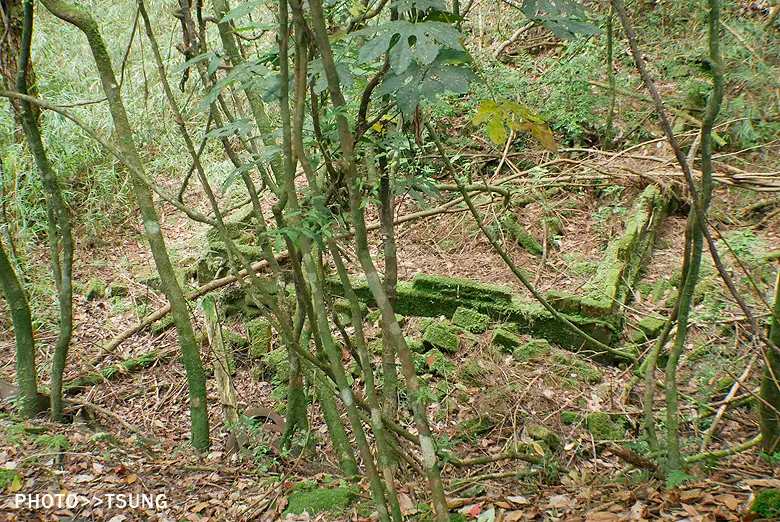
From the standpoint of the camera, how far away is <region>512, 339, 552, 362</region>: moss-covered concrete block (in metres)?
4.43

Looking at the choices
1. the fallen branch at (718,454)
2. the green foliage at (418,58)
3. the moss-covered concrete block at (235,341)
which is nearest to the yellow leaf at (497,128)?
the green foliage at (418,58)

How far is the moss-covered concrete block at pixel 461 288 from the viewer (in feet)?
15.8

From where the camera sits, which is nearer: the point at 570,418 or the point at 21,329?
the point at 21,329

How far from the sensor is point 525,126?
5.72ft

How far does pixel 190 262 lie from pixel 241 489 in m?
3.74

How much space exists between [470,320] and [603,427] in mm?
1488

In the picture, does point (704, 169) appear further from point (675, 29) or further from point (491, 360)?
point (675, 29)

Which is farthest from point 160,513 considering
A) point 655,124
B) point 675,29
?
point 675,29

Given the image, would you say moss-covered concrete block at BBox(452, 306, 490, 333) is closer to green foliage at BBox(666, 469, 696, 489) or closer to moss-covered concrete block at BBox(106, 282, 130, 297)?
green foliage at BBox(666, 469, 696, 489)

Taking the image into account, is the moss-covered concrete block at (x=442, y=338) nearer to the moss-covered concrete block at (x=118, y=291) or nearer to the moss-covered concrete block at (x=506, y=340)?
the moss-covered concrete block at (x=506, y=340)

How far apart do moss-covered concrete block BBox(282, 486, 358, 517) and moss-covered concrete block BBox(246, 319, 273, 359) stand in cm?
240

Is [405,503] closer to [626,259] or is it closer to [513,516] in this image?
[513,516]

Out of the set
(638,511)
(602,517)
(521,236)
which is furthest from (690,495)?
(521,236)

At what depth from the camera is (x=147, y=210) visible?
3.07 metres
